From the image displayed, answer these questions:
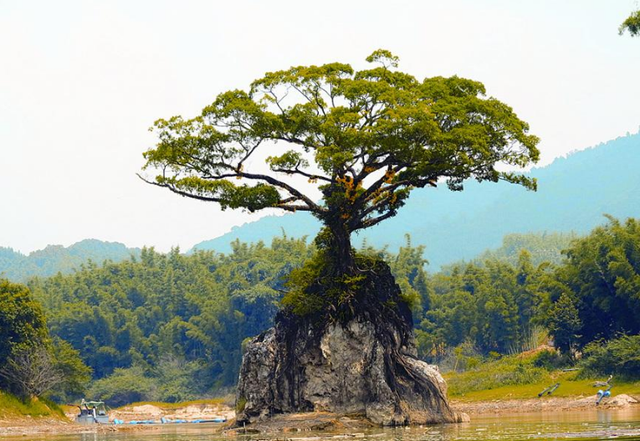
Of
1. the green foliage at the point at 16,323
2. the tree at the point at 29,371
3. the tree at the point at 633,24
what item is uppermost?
the tree at the point at 633,24

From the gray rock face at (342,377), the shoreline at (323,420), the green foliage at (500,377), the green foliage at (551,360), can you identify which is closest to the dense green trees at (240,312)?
the green foliage at (551,360)

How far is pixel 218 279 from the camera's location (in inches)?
4744

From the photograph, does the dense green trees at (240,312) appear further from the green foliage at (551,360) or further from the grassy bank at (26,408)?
the grassy bank at (26,408)

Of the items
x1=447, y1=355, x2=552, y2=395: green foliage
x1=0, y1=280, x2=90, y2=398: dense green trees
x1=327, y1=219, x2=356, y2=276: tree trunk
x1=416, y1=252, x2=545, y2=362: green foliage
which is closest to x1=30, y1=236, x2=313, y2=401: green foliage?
x1=416, y1=252, x2=545, y2=362: green foliage

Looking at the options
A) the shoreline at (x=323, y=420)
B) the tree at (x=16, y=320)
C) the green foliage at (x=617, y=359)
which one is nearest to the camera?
the shoreline at (x=323, y=420)

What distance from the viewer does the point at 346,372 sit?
38594 mm

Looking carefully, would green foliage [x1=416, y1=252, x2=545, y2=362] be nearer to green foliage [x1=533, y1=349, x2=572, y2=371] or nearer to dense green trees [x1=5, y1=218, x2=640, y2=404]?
dense green trees [x1=5, y1=218, x2=640, y2=404]

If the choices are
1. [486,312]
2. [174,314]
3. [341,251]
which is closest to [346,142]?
[341,251]

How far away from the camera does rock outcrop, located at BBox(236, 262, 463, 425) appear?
38219 millimetres

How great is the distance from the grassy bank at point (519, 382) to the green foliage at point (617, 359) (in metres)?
0.64

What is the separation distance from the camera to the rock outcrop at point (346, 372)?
125 ft

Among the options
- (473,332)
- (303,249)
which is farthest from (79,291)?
(473,332)

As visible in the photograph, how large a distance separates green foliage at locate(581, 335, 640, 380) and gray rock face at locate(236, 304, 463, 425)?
1612cm

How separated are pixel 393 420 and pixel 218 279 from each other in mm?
84612
